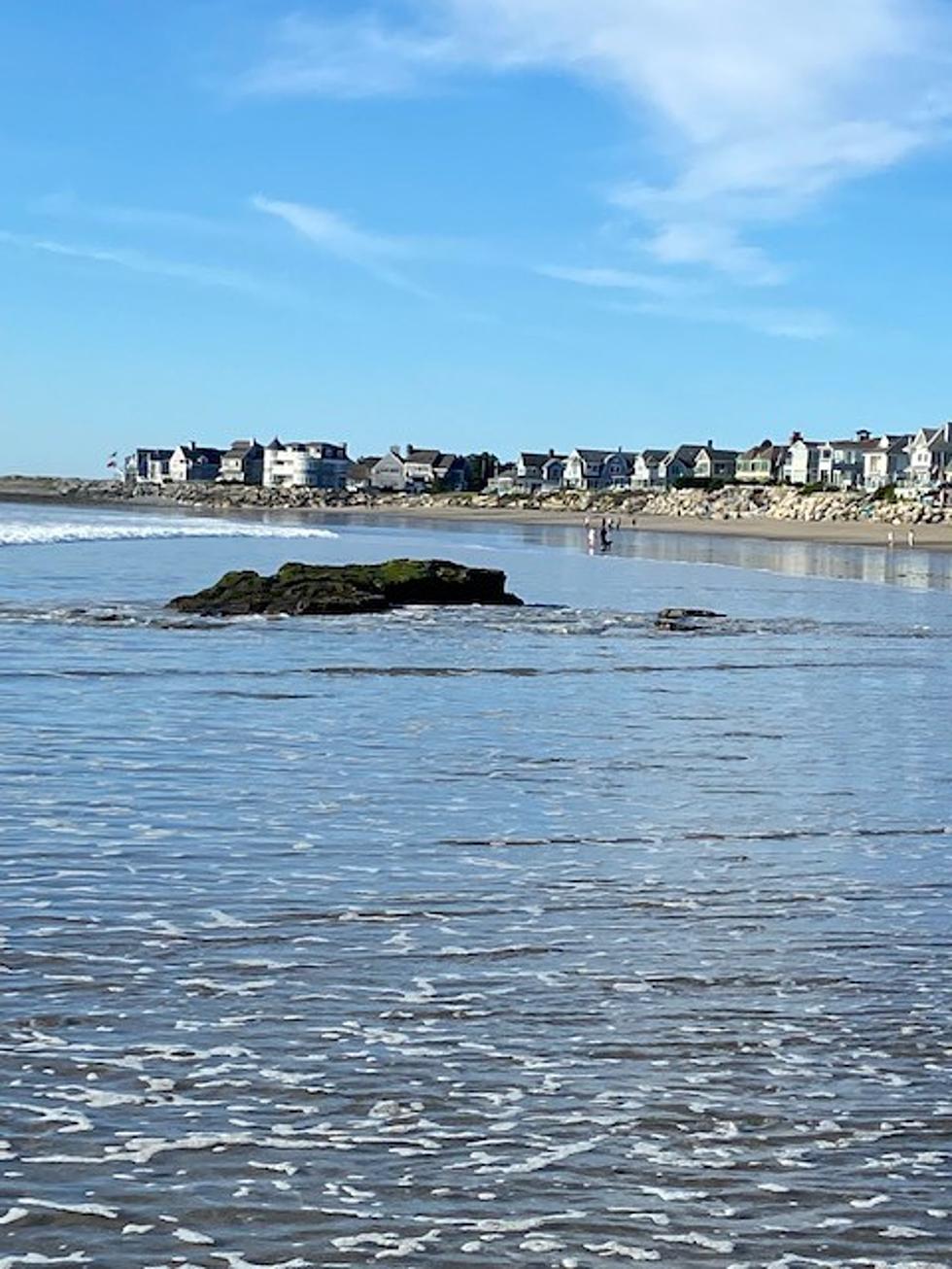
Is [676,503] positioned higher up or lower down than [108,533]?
higher up

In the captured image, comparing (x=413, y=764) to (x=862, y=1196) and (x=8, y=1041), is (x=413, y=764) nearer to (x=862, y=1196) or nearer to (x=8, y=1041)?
(x=8, y=1041)

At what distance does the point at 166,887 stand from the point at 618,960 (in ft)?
8.59

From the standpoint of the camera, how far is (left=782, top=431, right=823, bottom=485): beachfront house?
180 metres

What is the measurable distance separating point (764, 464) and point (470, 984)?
184032mm

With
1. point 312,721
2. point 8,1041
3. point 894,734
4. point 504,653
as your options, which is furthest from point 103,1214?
point 504,653

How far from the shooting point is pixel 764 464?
187625mm

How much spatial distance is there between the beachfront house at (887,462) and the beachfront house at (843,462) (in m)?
1.82

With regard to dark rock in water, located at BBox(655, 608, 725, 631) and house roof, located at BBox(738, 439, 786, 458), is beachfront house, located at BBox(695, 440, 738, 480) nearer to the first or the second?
house roof, located at BBox(738, 439, 786, 458)

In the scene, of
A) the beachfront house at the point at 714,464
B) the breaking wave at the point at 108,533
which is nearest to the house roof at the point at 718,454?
the beachfront house at the point at 714,464

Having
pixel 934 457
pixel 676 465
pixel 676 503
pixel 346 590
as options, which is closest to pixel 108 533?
pixel 346 590

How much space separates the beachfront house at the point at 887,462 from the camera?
16825 cm

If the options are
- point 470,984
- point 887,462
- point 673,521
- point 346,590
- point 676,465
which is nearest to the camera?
point 470,984

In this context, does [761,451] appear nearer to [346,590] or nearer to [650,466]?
[650,466]

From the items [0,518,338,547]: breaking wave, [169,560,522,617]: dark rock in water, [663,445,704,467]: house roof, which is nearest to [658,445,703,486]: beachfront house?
[663,445,704,467]: house roof
